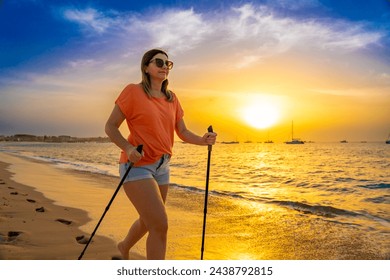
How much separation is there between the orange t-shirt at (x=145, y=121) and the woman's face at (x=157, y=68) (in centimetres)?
18

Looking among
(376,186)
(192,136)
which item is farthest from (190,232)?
(376,186)

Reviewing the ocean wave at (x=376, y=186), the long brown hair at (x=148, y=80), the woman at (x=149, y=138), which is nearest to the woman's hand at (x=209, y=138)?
the woman at (x=149, y=138)

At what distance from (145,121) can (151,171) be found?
0.41 metres

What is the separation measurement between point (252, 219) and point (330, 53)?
11.7 m

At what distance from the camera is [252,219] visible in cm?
694

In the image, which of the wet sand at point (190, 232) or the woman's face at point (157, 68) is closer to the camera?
the woman's face at point (157, 68)

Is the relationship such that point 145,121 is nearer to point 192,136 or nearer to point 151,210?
point 192,136

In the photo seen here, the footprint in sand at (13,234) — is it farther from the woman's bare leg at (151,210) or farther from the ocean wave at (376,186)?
the ocean wave at (376,186)

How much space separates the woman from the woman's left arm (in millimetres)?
260

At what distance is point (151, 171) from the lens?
3168 mm

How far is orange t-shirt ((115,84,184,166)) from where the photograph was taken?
3086 mm

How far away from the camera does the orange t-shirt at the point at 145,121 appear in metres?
3.09
